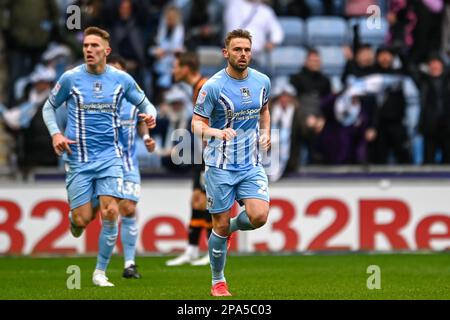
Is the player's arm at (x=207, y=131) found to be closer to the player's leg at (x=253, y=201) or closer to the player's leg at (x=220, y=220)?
the player's leg at (x=220, y=220)

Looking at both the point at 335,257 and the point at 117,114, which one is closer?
the point at 117,114

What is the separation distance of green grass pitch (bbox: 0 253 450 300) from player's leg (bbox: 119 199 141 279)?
0.19m

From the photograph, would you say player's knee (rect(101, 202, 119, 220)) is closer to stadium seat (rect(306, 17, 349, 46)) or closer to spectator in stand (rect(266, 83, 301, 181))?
spectator in stand (rect(266, 83, 301, 181))

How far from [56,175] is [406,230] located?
17.4ft

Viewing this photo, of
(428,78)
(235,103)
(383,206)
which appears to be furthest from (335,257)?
(235,103)

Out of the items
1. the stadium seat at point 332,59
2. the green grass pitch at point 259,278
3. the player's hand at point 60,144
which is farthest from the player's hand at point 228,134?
the stadium seat at point 332,59

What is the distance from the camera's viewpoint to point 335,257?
1719 cm

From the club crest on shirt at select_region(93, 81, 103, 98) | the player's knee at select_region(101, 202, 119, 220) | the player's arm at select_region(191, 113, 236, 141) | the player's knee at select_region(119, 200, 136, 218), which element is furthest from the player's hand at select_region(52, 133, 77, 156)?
the player's arm at select_region(191, 113, 236, 141)

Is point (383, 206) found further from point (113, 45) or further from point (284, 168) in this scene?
point (113, 45)

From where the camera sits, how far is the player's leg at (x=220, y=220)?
11.2 metres

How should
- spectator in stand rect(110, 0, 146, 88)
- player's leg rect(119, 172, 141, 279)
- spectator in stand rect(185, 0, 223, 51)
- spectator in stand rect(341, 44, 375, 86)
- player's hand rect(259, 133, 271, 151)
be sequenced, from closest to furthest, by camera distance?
player's hand rect(259, 133, 271, 151), player's leg rect(119, 172, 141, 279), spectator in stand rect(341, 44, 375, 86), spectator in stand rect(110, 0, 146, 88), spectator in stand rect(185, 0, 223, 51)

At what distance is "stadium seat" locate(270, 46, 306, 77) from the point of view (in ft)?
67.7

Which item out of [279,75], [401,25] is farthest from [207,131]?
[401,25]

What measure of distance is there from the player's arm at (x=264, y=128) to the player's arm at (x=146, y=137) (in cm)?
172
